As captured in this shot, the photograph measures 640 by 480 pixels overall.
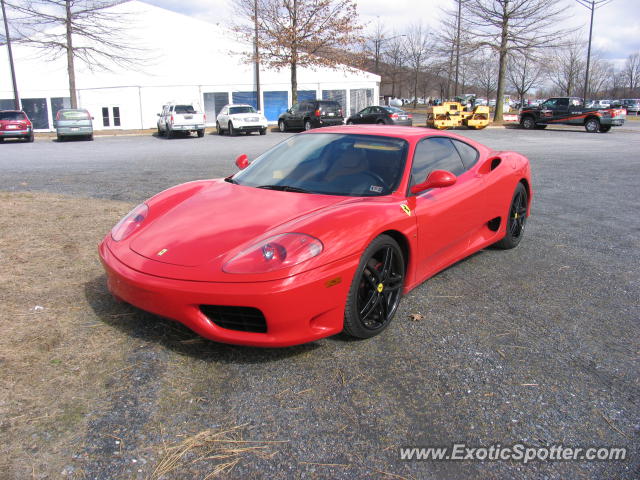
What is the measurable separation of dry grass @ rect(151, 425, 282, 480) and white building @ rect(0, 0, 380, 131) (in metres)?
32.8

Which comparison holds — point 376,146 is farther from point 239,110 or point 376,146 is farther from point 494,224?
point 239,110

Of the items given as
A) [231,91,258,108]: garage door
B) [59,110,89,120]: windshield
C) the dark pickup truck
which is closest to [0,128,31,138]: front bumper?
[59,110,89,120]: windshield

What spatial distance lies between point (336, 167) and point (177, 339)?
63.4 inches

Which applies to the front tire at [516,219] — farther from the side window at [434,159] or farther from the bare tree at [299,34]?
the bare tree at [299,34]

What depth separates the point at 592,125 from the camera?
2578cm

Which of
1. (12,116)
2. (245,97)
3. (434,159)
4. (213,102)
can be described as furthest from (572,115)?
(12,116)

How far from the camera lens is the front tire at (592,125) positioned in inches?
1004

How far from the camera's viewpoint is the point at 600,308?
366 centimetres

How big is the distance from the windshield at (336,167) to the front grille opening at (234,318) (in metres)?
1.14

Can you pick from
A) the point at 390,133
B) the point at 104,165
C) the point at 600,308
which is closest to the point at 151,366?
the point at 390,133

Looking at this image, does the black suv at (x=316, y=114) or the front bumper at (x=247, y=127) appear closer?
the front bumper at (x=247, y=127)

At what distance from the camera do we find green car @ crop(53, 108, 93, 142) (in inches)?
901

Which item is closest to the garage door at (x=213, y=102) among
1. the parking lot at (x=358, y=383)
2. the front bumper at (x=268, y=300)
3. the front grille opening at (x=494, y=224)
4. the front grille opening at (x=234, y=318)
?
the parking lot at (x=358, y=383)

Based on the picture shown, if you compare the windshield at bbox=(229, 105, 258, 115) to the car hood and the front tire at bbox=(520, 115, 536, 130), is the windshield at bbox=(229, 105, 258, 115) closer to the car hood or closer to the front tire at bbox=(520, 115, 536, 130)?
the front tire at bbox=(520, 115, 536, 130)
